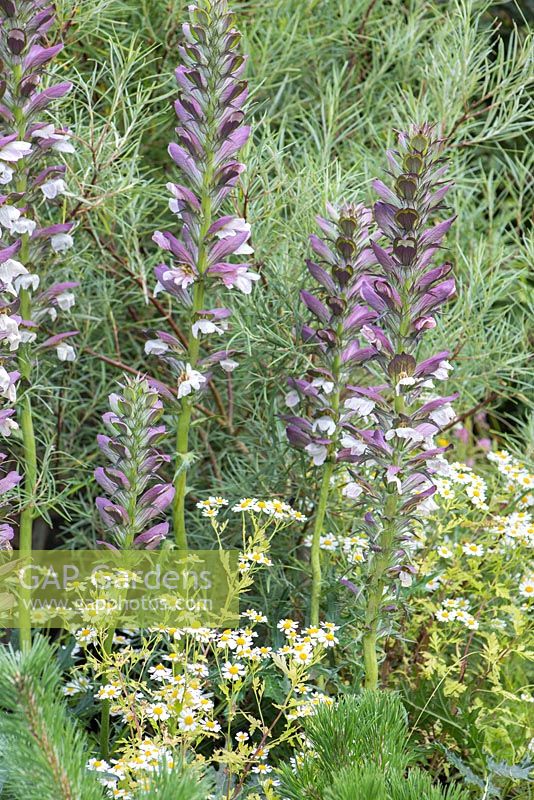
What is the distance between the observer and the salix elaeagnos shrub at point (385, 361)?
1.91m

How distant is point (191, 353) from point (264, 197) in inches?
23.0

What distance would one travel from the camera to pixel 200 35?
2.04 meters

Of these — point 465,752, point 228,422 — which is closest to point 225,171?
point 228,422

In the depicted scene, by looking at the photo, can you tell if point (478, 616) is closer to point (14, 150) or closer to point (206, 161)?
point (206, 161)

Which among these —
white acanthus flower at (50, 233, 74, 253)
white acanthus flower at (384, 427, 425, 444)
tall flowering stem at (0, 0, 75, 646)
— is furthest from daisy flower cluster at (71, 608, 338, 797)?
white acanthus flower at (50, 233, 74, 253)

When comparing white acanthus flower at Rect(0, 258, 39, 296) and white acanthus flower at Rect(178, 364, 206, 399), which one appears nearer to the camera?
white acanthus flower at Rect(0, 258, 39, 296)

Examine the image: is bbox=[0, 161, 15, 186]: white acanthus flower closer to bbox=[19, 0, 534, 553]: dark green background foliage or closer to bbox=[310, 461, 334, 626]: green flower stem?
bbox=[19, 0, 534, 553]: dark green background foliage

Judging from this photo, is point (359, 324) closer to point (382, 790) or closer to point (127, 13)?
point (382, 790)

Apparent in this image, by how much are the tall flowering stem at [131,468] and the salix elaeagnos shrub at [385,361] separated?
365 mm

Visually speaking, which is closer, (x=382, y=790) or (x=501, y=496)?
(x=382, y=790)

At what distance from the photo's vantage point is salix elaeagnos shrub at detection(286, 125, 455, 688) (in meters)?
1.91

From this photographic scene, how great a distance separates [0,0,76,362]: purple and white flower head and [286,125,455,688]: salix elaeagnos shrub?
606 mm

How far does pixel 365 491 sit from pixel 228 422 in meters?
0.85

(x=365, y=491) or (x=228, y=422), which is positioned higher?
(x=365, y=491)
